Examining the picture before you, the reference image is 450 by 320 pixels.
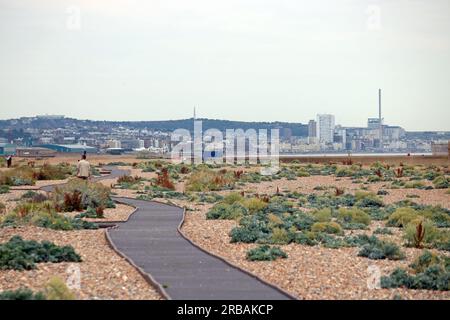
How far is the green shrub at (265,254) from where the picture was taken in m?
16.1

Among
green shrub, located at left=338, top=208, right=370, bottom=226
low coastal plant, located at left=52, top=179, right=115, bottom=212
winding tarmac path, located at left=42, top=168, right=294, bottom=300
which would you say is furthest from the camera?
low coastal plant, located at left=52, top=179, right=115, bottom=212

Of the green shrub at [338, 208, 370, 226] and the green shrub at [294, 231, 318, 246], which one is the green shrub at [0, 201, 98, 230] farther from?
the green shrub at [338, 208, 370, 226]

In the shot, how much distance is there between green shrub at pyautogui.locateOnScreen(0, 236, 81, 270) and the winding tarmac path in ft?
3.65

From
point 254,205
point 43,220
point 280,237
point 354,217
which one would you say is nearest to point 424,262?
point 280,237

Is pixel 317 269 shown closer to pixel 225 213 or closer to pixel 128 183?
pixel 225 213

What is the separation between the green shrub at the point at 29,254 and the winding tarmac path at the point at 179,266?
1.11 metres

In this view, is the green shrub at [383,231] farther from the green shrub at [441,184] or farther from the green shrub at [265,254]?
the green shrub at [441,184]

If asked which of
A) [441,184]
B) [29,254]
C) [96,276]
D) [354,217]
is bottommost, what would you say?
[441,184]

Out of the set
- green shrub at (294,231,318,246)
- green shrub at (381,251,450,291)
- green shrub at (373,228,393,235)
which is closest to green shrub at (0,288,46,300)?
green shrub at (381,251,450,291)

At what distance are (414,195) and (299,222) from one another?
15.3 m

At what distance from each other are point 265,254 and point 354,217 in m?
8.69

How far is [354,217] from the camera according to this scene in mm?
24375

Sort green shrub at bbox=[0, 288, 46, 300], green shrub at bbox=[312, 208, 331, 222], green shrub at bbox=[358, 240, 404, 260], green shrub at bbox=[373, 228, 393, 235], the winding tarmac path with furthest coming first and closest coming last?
green shrub at bbox=[312, 208, 331, 222] < green shrub at bbox=[373, 228, 393, 235] < green shrub at bbox=[358, 240, 404, 260] < the winding tarmac path < green shrub at bbox=[0, 288, 46, 300]

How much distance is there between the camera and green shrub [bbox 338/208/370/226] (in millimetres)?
24141
